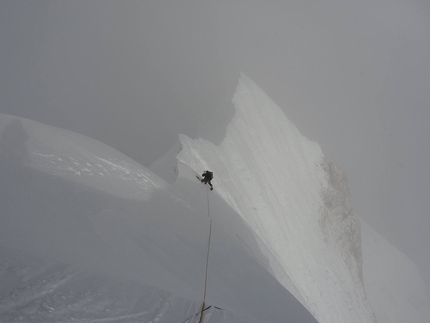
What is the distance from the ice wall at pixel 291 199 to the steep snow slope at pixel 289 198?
0.03 m

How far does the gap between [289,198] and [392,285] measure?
29.2 ft

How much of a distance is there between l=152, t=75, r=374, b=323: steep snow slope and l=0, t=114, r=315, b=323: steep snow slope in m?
1.40

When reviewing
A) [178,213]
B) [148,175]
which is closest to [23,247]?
[178,213]

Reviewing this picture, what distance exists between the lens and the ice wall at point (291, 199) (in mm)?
6895

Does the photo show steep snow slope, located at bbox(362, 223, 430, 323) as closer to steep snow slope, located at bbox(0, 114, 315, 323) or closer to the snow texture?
the snow texture

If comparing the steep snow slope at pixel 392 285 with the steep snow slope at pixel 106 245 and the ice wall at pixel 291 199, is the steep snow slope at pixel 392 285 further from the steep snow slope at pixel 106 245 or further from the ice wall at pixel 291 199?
the steep snow slope at pixel 106 245

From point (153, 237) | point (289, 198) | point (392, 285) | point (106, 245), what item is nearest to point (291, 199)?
point (289, 198)

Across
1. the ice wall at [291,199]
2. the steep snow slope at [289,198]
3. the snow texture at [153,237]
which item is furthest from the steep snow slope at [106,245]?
the ice wall at [291,199]

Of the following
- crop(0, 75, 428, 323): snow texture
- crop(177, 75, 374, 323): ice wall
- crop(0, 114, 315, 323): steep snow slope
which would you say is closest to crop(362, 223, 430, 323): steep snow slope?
crop(177, 75, 374, 323): ice wall

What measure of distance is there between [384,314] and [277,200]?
853 centimetres

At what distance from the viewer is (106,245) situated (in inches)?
125

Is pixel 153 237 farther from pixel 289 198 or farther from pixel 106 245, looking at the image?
pixel 289 198

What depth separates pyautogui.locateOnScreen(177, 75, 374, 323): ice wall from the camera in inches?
271

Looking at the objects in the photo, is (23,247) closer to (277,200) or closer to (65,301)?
(65,301)
